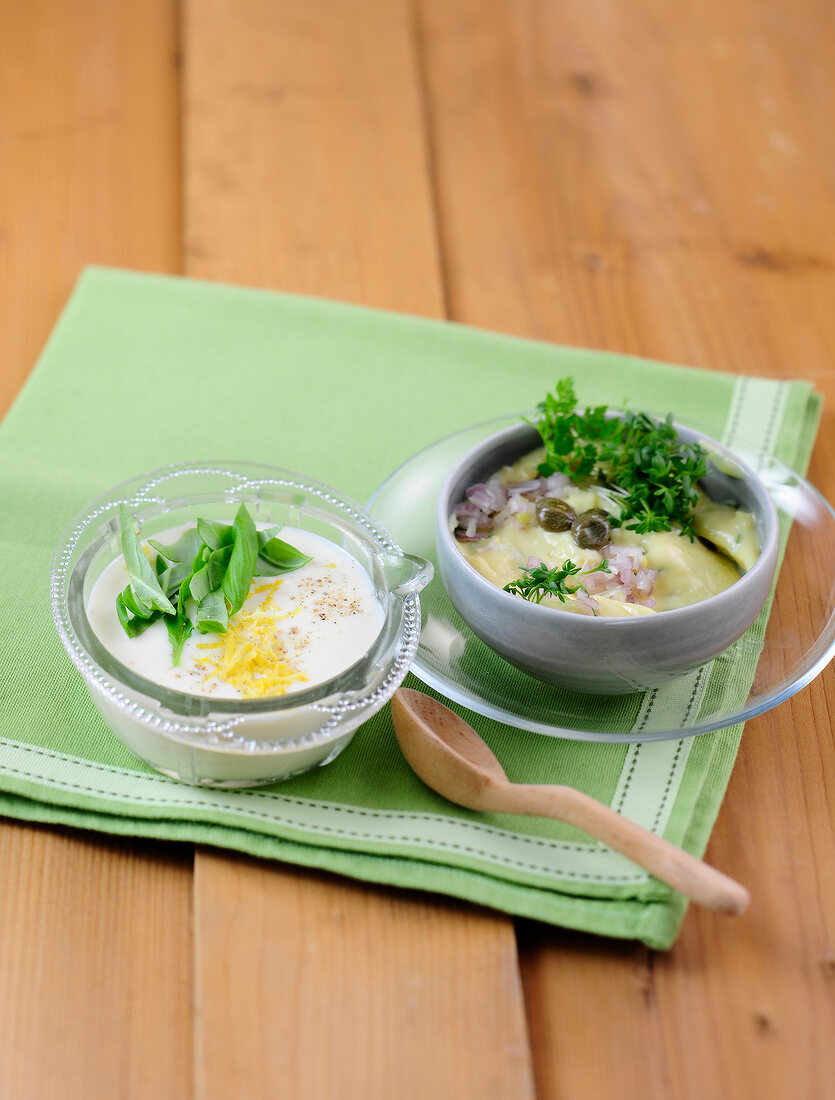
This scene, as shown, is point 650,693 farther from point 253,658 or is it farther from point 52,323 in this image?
point 52,323

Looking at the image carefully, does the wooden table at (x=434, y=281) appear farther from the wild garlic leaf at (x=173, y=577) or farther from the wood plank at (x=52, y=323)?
the wild garlic leaf at (x=173, y=577)

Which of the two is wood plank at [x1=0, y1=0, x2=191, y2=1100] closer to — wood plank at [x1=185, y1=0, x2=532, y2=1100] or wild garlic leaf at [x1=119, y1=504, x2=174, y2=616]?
wood plank at [x1=185, y1=0, x2=532, y2=1100]

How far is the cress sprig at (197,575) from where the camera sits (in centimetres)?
133

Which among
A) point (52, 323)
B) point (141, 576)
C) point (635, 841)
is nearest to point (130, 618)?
point (141, 576)

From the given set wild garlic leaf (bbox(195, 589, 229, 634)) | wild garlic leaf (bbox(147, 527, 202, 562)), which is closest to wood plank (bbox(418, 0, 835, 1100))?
wild garlic leaf (bbox(195, 589, 229, 634))

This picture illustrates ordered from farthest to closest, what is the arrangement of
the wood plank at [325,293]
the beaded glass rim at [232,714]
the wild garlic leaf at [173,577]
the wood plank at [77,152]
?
the wood plank at [77,152]
the wild garlic leaf at [173,577]
the beaded glass rim at [232,714]
the wood plank at [325,293]

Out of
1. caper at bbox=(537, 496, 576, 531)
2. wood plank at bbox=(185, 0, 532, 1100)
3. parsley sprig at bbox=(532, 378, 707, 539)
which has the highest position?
parsley sprig at bbox=(532, 378, 707, 539)

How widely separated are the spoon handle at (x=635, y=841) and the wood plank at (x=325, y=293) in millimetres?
135

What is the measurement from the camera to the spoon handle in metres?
1.15

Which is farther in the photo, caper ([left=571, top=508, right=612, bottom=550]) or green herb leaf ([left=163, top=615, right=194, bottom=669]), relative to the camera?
caper ([left=571, top=508, right=612, bottom=550])

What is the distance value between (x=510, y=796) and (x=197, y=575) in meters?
0.45

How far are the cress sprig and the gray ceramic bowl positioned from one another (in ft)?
0.76

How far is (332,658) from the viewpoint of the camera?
4.38ft

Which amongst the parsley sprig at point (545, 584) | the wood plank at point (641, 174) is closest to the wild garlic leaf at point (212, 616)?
the parsley sprig at point (545, 584)
